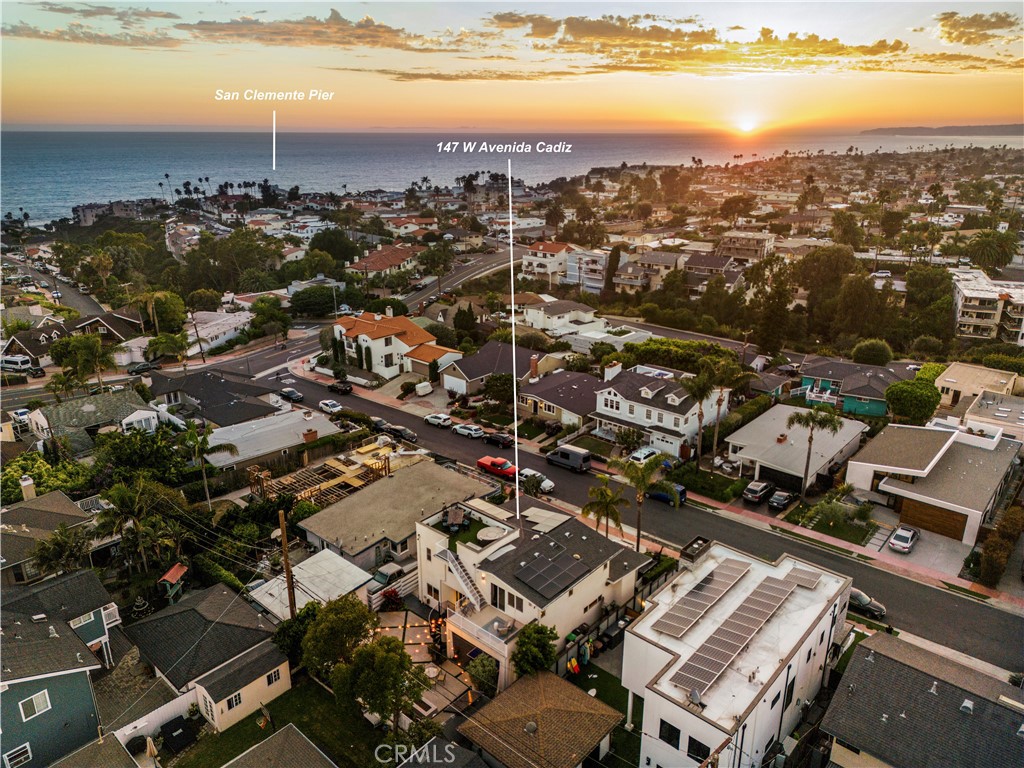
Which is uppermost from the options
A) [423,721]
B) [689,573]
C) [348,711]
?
[689,573]

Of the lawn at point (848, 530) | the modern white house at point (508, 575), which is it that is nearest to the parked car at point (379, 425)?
the modern white house at point (508, 575)

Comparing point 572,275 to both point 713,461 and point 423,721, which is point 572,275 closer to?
point 713,461

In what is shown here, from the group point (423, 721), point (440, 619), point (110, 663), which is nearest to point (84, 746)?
point (110, 663)

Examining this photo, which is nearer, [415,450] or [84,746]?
[84,746]

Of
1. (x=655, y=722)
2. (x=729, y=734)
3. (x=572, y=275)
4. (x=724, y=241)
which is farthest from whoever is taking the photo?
(x=724, y=241)

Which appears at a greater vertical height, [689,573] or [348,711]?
[689,573]

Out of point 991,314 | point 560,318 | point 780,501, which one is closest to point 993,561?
point 780,501

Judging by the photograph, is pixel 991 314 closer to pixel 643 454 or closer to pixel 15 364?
pixel 643 454

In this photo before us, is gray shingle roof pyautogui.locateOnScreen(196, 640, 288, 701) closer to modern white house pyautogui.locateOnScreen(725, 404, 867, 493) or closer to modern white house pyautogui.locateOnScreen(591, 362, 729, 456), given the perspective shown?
modern white house pyautogui.locateOnScreen(591, 362, 729, 456)
